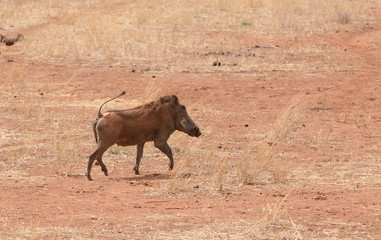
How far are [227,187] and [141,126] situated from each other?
1.36m

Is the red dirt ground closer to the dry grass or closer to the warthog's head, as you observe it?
A: the warthog's head

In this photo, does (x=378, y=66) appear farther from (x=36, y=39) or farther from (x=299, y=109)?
(x=36, y=39)

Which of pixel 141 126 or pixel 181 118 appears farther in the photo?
pixel 181 118

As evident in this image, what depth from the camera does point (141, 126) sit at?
946cm

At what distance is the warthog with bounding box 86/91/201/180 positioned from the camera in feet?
30.1

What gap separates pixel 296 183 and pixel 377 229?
206cm

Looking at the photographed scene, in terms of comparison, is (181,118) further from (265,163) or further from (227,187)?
(227,187)

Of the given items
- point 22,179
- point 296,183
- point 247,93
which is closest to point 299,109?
point 247,93

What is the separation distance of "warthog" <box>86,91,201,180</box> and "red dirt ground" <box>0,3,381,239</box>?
346mm

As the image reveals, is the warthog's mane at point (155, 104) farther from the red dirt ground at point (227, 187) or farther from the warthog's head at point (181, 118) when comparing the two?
the red dirt ground at point (227, 187)

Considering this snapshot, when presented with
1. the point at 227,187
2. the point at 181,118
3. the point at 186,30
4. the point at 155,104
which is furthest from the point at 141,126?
the point at 186,30

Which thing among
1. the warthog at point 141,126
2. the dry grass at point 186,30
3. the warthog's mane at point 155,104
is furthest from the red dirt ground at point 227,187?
the dry grass at point 186,30

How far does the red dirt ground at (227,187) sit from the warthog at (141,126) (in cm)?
35

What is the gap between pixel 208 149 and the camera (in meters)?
11.3
